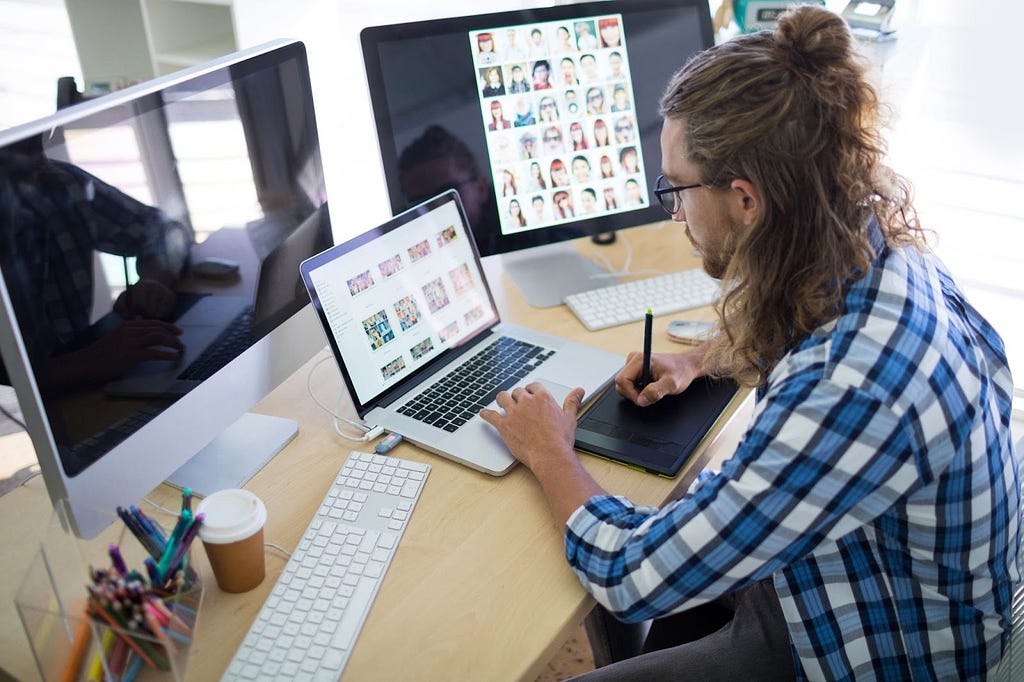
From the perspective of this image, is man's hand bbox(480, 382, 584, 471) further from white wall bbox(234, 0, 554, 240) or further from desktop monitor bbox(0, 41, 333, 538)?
white wall bbox(234, 0, 554, 240)

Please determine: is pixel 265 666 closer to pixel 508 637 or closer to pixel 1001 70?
pixel 508 637

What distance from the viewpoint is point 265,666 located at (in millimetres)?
863

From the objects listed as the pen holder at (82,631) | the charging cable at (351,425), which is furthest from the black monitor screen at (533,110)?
the pen holder at (82,631)

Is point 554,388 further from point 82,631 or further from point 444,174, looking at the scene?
point 82,631

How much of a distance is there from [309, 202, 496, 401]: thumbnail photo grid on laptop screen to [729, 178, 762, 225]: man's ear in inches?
20.9

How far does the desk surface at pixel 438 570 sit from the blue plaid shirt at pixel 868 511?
75 mm

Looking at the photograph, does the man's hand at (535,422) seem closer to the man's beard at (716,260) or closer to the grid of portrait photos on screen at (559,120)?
the man's beard at (716,260)

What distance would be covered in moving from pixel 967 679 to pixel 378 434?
784mm

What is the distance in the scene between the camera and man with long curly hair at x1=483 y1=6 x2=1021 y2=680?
2.70 ft

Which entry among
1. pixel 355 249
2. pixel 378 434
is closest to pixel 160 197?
pixel 355 249

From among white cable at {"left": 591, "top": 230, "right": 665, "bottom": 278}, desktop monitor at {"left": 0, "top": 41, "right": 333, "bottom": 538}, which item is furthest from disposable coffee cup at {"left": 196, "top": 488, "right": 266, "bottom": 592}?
white cable at {"left": 591, "top": 230, "right": 665, "bottom": 278}

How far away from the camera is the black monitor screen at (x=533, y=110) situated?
1.43 m

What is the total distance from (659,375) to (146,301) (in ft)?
2.34

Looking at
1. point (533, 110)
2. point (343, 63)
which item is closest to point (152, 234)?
point (533, 110)
